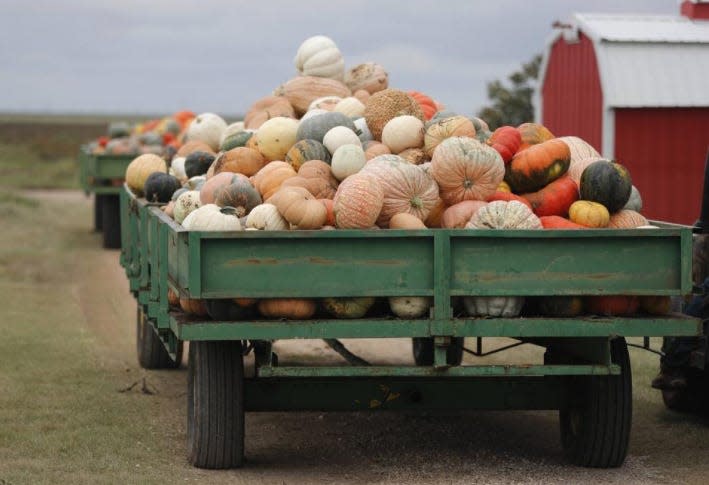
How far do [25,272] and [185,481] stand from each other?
12.3 m

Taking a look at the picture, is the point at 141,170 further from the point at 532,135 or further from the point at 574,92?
the point at 574,92

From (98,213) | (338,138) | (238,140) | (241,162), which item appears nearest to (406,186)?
(338,138)

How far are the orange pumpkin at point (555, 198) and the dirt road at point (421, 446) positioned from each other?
150 cm

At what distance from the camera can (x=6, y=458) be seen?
7.72 meters

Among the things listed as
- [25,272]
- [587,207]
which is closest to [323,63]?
[587,207]

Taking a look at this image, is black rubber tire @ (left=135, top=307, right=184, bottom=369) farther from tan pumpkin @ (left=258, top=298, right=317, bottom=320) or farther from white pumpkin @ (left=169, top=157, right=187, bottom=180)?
tan pumpkin @ (left=258, top=298, right=317, bottom=320)

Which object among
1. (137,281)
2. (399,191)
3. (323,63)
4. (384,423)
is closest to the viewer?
(399,191)

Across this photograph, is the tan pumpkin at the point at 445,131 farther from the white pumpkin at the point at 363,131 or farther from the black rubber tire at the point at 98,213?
the black rubber tire at the point at 98,213

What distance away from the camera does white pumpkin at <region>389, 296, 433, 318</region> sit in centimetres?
709

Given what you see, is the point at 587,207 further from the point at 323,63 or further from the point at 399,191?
the point at 323,63

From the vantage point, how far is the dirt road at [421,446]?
7637mm

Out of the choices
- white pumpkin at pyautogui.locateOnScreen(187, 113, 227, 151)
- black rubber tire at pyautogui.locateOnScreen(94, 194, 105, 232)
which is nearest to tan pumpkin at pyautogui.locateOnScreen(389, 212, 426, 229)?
white pumpkin at pyautogui.locateOnScreen(187, 113, 227, 151)

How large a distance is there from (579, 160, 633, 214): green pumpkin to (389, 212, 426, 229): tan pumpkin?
1.07m

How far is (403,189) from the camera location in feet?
25.2
